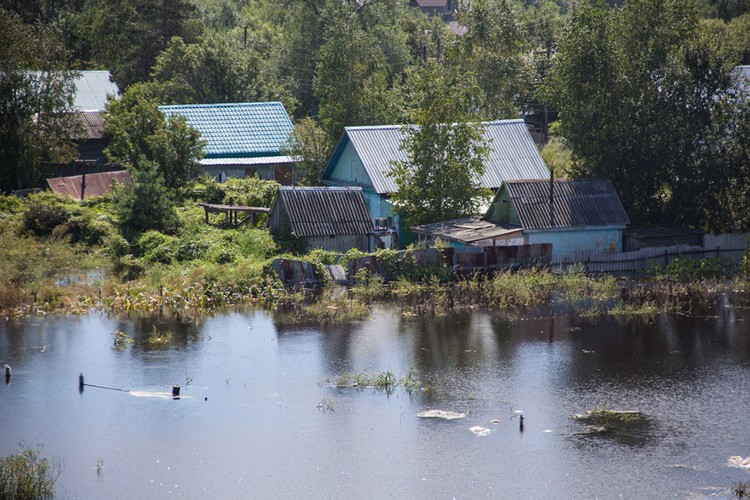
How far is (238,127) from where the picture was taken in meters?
44.6

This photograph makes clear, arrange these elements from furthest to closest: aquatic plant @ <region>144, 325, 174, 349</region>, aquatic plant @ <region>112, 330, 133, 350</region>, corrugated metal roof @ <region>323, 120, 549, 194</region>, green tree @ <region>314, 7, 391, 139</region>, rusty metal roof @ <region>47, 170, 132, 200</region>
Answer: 1. green tree @ <region>314, 7, 391, 139</region>
2. rusty metal roof @ <region>47, 170, 132, 200</region>
3. corrugated metal roof @ <region>323, 120, 549, 194</region>
4. aquatic plant @ <region>144, 325, 174, 349</region>
5. aquatic plant @ <region>112, 330, 133, 350</region>

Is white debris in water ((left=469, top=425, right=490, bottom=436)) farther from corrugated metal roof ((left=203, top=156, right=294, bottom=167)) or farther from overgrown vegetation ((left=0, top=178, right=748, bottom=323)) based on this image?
corrugated metal roof ((left=203, top=156, right=294, bottom=167))

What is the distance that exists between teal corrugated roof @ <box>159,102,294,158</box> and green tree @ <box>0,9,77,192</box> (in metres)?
5.02

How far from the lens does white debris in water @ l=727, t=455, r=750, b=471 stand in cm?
1608

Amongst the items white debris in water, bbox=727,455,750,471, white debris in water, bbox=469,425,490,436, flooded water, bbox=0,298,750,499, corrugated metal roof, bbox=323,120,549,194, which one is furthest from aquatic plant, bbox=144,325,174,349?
white debris in water, bbox=727,455,750,471

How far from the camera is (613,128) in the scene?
32.2 m

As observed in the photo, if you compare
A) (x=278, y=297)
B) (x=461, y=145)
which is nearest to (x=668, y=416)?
(x=278, y=297)

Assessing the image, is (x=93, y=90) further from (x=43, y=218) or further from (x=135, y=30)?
(x=43, y=218)

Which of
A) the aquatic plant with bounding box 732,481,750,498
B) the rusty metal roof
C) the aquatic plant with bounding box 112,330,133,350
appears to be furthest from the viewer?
the rusty metal roof

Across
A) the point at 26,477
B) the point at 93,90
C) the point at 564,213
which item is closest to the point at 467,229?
the point at 564,213

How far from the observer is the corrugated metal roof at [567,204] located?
1187 inches

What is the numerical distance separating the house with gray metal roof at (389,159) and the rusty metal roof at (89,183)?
32.6 ft

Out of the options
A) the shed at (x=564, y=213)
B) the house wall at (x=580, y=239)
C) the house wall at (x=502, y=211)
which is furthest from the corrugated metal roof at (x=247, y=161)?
the house wall at (x=580, y=239)

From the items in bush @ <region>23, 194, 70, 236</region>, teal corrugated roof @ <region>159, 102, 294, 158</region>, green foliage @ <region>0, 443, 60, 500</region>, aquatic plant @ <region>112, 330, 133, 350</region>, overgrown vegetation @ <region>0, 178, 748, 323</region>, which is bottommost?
green foliage @ <region>0, 443, 60, 500</region>
